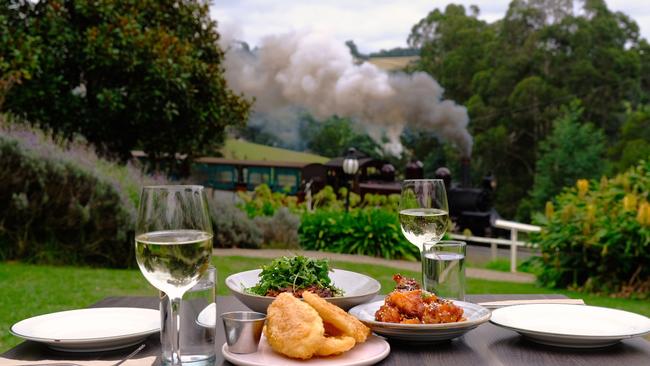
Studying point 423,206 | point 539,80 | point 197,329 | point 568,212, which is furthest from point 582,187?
point 539,80

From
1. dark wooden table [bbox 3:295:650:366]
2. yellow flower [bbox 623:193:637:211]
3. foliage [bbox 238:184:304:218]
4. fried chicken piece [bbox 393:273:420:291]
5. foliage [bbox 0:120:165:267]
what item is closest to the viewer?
dark wooden table [bbox 3:295:650:366]

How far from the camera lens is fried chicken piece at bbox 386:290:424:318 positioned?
1.45 meters

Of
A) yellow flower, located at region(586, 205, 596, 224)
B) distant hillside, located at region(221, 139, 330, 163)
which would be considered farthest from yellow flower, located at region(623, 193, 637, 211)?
distant hillside, located at region(221, 139, 330, 163)

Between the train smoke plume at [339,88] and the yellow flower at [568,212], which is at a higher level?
the train smoke plume at [339,88]

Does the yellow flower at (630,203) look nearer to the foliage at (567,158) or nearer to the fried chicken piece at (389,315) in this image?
the fried chicken piece at (389,315)

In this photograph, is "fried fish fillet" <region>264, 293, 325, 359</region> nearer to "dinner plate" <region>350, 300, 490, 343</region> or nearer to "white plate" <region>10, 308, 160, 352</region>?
"dinner plate" <region>350, 300, 490, 343</region>

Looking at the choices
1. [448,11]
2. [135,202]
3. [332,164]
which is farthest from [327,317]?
[448,11]

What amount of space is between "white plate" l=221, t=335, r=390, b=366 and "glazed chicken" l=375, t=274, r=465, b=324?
7cm

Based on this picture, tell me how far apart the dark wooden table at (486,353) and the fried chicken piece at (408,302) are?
0.07 meters

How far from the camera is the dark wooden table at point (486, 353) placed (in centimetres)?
138

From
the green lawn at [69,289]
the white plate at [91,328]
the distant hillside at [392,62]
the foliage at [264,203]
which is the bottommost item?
the green lawn at [69,289]

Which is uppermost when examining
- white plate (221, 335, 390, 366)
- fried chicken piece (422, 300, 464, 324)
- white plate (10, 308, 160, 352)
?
fried chicken piece (422, 300, 464, 324)

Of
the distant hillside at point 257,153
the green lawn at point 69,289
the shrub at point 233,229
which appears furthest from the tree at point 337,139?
the green lawn at point 69,289

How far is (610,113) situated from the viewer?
102 feet
